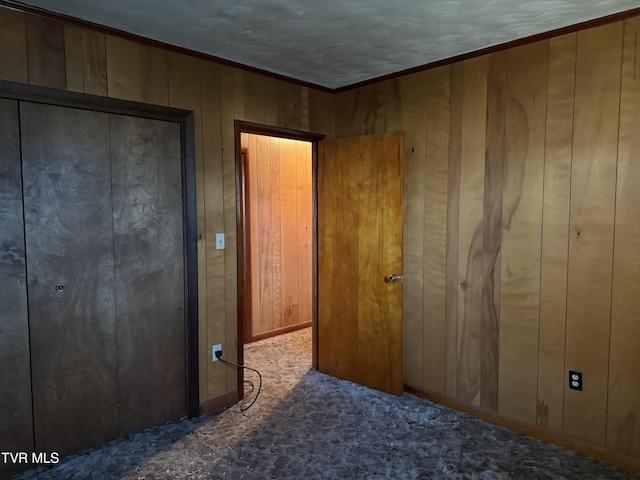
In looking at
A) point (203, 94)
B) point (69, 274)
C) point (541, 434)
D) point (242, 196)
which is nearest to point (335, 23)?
point (203, 94)

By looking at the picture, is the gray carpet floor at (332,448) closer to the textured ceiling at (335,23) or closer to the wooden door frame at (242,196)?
the wooden door frame at (242,196)

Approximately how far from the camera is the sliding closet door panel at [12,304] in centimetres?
210

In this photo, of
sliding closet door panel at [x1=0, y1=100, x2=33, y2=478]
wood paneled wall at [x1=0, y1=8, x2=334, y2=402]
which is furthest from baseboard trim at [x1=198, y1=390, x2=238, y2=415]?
sliding closet door panel at [x1=0, y1=100, x2=33, y2=478]

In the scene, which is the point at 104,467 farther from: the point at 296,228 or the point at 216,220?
the point at 296,228

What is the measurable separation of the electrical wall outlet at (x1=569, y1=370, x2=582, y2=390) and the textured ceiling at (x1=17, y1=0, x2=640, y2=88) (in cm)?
194

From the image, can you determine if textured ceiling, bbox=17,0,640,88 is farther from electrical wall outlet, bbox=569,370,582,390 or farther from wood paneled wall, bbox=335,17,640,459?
electrical wall outlet, bbox=569,370,582,390

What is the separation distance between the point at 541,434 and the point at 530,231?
123 centimetres

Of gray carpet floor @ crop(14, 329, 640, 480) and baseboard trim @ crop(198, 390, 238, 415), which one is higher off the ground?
baseboard trim @ crop(198, 390, 238, 415)

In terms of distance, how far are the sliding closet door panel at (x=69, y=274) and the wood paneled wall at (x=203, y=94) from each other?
222 millimetres

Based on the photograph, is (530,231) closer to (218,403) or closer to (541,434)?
(541,434)

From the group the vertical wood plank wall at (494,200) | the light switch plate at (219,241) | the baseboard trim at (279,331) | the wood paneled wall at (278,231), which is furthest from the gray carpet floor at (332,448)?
the wood paneled wall at (278,231)

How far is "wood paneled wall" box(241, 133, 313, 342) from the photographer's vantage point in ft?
14.4

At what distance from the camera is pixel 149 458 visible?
2357 millimetres

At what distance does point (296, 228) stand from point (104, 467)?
297 cm
